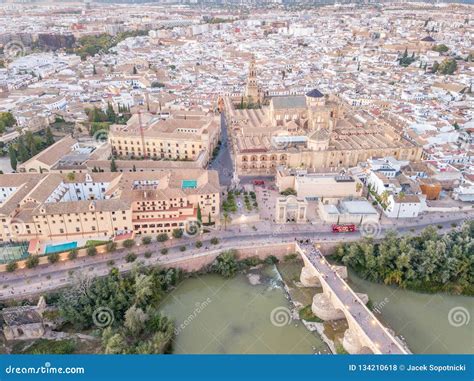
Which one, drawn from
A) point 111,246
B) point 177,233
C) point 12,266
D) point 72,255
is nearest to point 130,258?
point 111,246

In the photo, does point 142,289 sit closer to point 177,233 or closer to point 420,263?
point 177,233

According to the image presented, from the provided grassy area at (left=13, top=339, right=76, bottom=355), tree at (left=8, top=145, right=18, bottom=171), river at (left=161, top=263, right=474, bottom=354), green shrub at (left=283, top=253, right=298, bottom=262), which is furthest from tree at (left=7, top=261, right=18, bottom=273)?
green shrub at (left=283, top=253, right=298, bottom=262)

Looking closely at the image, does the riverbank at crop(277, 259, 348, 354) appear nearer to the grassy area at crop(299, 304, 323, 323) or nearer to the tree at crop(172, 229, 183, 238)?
the grassy area at crop(299, 304, 323, 323)

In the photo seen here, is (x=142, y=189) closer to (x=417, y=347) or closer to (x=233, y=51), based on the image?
(x=417, y=347)

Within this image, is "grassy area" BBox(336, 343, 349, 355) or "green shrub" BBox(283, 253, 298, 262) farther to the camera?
"green shrub" BBox(283, 253, 298, 262)

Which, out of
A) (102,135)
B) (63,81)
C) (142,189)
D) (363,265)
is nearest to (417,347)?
(363,265)

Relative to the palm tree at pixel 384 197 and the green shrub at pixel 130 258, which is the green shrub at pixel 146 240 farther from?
the palm tree at pixel 384 197

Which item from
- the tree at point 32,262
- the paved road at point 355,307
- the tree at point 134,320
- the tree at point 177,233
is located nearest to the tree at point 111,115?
the tree at point 177,233
